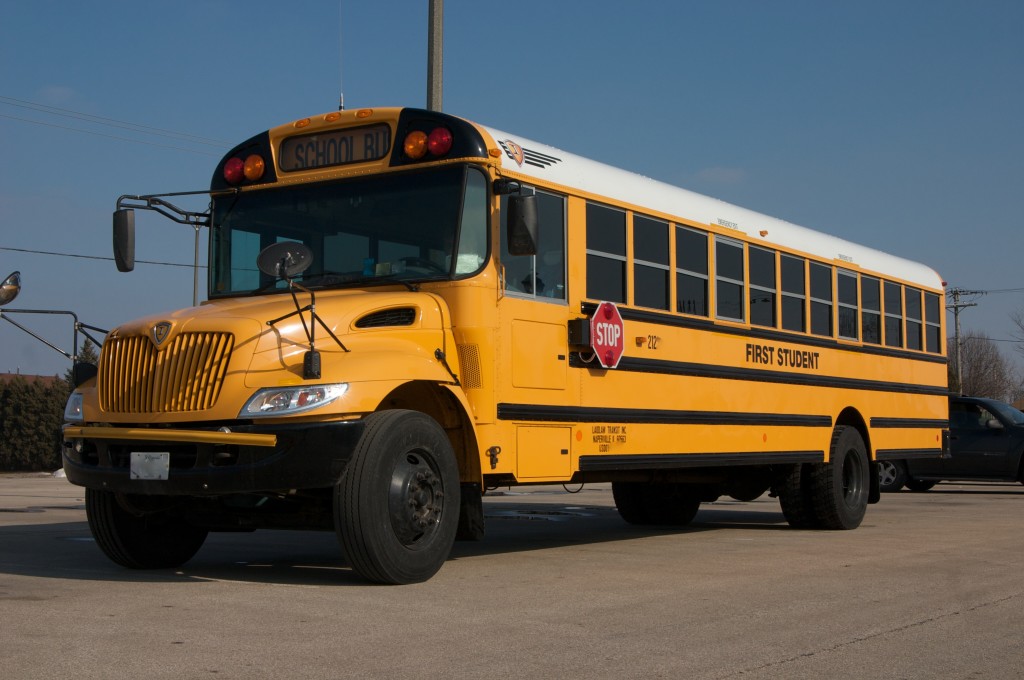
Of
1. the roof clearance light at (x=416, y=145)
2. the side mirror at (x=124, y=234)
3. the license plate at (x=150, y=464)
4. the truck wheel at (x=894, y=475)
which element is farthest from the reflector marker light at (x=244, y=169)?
the truck wheel at (x=894, y=475)

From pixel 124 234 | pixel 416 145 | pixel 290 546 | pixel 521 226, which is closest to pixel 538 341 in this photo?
pixel 521 226

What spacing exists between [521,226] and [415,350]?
3.27ft

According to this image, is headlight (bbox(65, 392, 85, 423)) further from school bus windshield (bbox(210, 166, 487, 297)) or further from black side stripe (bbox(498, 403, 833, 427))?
black side stripe (bbox(498, 403, 833, 427))

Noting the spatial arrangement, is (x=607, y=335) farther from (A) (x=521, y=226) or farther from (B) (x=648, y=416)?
(A) (x=521, y=226)

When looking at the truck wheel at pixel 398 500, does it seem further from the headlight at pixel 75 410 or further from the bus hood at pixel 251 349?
the headlight at pixel 75 410

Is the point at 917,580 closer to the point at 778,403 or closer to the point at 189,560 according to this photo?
the point at 778,403

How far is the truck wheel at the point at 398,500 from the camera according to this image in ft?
21.6

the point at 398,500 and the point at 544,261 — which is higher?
the point at 544,261

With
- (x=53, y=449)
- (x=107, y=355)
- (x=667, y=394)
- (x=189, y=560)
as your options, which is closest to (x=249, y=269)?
(x=107, y=355)

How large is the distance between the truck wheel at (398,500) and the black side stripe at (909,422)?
6.75 m

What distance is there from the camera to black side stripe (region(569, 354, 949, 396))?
900cm

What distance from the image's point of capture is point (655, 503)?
12.3 m

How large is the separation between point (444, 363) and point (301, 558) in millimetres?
2270

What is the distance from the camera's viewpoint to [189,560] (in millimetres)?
8367
